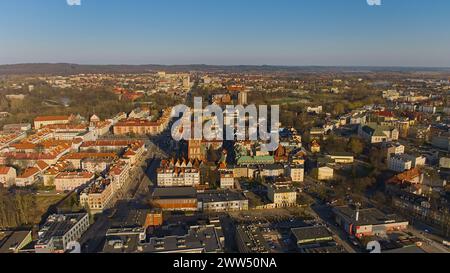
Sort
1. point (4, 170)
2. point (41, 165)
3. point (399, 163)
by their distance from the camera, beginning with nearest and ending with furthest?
point (4, 170) → point (399, 163) → point (41, 165)

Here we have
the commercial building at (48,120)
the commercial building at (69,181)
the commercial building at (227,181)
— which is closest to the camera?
the commercial building at (69,181)

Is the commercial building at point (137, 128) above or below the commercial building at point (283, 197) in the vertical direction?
above

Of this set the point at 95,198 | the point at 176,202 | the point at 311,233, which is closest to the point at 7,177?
the point at 95,198

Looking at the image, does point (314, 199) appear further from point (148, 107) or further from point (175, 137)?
point (148, 107)

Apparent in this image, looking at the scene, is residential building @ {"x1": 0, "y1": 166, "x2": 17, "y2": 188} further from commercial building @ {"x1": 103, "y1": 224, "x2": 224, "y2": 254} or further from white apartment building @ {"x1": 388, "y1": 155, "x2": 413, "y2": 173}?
white apartment building @ {"x1": 388, "y1": 155, "x2": 413, "y2": 173}

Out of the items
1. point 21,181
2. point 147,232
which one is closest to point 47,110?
point 21,181

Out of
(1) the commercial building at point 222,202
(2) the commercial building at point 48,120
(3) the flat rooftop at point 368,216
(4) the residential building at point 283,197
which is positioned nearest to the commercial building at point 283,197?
(4) the residential building at point 283,197

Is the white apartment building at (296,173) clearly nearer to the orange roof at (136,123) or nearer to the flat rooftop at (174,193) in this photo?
the flat rooftop at (174,193)

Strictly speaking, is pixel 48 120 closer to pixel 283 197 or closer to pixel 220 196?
pixel 220 196

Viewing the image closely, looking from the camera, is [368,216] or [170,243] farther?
[368,216]

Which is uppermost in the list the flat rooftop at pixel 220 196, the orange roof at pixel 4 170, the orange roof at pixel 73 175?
the orange roof at pixel 4 170

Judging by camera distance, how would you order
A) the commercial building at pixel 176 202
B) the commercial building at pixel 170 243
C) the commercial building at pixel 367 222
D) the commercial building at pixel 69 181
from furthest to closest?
the commercial building at pixel 69 181 < the commercial building at pixel 176 202 < the commercial building at pixel 367 222 < the commercial building at pixel 170 243
